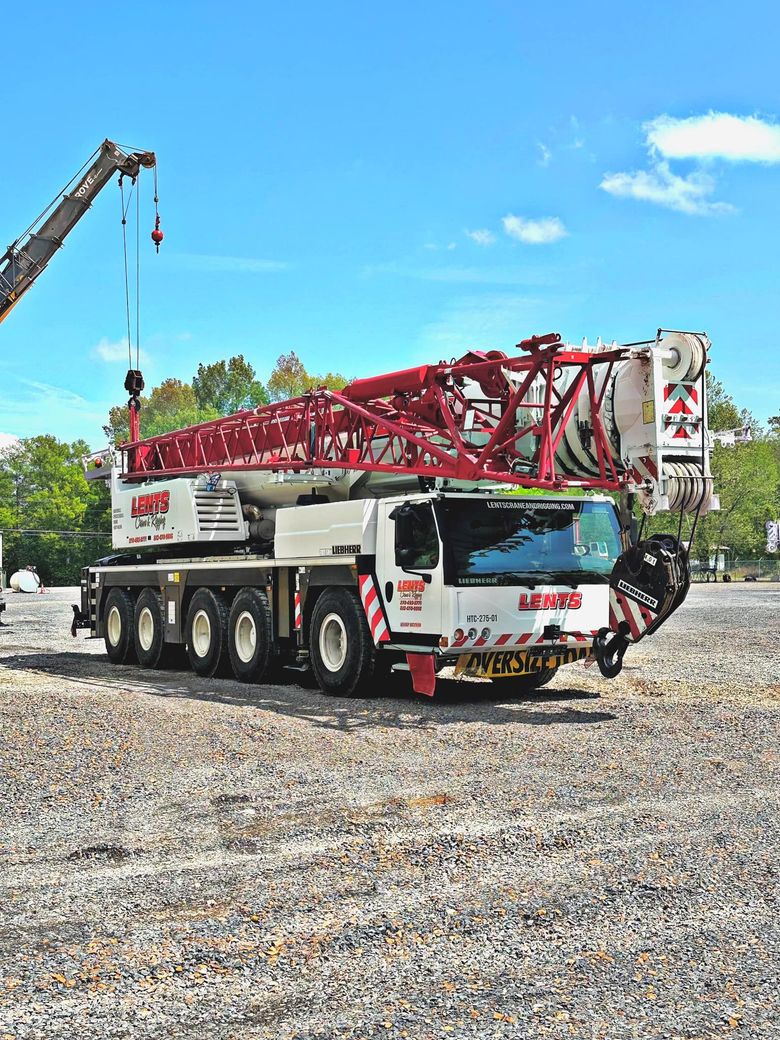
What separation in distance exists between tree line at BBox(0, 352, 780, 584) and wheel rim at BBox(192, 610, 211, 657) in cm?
5861

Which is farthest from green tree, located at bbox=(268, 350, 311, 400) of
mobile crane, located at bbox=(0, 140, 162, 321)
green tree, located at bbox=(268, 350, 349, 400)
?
mobile crane, located at bbox=(0, 140, 162, 321)

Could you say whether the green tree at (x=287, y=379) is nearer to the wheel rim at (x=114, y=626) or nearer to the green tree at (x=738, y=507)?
the green tree at (x=738, y=507)

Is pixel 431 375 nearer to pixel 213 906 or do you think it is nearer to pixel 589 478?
pixel 589 478

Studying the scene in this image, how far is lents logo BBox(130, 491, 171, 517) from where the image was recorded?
17.1m

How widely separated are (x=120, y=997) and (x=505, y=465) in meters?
8.32

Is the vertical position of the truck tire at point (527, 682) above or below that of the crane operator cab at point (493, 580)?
below

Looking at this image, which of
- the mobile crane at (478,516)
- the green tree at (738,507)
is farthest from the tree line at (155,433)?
the mobile crane at (478,516)

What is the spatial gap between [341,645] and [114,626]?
24.1 ft

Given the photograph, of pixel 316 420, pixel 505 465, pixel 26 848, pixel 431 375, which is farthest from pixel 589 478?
pixel 26 848

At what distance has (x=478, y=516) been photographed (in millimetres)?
12055

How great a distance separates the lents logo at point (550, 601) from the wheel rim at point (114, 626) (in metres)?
9.29

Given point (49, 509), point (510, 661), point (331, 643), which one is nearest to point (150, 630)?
point (331, 643)

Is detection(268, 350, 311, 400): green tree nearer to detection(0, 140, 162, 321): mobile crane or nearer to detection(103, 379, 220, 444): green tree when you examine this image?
detection(103, 379, 220, 444): green tree

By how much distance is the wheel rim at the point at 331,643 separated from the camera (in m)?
13.2
